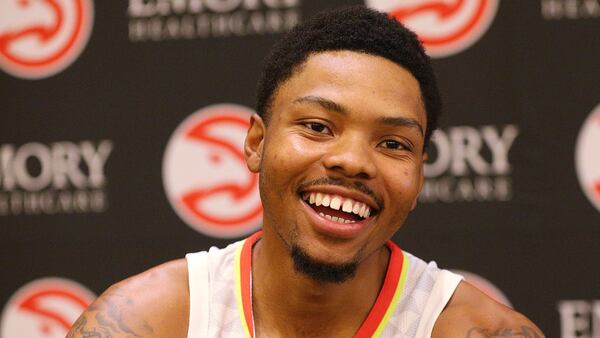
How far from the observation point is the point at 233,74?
8.05ft

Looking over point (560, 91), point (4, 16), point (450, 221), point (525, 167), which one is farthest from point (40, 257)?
point (560, 91)

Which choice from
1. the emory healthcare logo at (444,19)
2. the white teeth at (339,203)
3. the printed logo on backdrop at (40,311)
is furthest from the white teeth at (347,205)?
the printed logo on backdrop at (40,311)

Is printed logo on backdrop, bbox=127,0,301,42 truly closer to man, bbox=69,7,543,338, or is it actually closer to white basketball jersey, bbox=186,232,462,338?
man, bbox=69,7,543,338

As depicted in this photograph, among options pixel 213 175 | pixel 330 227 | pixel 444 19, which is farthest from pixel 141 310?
pixel 444 19

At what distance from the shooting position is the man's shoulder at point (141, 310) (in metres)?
1.49

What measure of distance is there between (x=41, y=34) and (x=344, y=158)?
1.60m

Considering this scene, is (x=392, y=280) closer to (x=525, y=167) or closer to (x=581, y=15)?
(x=525, y=167)

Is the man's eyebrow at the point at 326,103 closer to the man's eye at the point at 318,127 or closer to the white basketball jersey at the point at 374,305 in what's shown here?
the man's eye at the point at 318,127

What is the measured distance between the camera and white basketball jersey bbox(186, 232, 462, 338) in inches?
60.8

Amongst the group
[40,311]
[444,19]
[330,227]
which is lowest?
[40,311]

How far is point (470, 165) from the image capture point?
2344 millimetres

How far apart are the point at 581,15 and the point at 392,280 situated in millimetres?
1152

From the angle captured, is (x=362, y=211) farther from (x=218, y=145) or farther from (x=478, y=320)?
(x=218, y=145)

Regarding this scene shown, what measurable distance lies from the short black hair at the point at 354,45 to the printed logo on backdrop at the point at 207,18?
832 mm
